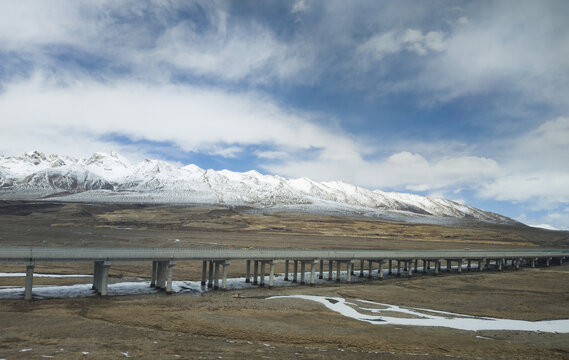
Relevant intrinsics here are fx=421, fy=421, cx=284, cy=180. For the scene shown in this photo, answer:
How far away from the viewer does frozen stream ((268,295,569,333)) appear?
122ft

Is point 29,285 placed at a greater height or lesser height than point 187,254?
lesser

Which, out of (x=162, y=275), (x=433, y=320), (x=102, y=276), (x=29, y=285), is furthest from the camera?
(x=162, y=275)

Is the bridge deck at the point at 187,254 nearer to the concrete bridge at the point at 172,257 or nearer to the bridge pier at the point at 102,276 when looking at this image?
the concrete bridge at the point at 172,257

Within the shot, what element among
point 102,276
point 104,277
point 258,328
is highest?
point 102,276

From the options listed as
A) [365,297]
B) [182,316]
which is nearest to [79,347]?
[182,316]

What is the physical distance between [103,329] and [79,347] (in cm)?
537

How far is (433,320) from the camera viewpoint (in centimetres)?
3925

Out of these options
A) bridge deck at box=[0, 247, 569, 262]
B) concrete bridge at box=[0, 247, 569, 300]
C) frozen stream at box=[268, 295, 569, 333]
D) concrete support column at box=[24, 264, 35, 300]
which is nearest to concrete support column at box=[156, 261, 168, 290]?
concrete bridge at box=[0, 247, 569, 300]

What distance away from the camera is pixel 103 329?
108 ft

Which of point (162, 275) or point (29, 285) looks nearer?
point (29, 285)

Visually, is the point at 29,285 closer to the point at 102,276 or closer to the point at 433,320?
the point at 102,276

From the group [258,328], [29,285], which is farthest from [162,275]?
[258,328]

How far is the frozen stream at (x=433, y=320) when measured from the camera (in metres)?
37.2

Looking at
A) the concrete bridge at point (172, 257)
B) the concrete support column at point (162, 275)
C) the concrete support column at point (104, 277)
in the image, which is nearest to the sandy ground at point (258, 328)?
the concrete support column at point (104, 277)
